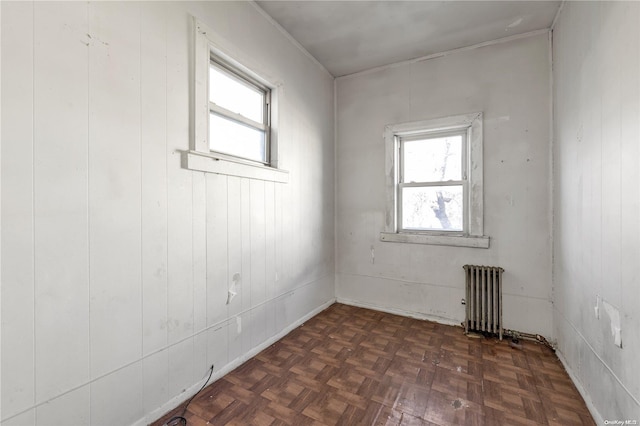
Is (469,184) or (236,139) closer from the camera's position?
(236,139)

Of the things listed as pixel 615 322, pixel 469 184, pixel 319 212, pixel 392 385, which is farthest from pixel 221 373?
pixel 469 184

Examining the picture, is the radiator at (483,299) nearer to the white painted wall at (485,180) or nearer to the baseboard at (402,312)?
the white painted wall at (485,180)

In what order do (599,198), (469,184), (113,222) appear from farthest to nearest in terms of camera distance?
(469,184)
(599,198)
(113,222)

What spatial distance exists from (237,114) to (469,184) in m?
2.51

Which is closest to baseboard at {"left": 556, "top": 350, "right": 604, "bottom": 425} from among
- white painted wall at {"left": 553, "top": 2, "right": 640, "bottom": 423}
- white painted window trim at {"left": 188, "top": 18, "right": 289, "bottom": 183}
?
white painted wall at {"left": 553, "top": 2, "right": 640, "bottom": 423}

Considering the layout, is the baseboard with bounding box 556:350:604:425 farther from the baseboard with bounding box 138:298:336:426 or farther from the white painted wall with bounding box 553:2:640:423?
the baseboard with bounding box 138:298:336:426

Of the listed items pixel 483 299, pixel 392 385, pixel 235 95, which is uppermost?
pixel 235 95

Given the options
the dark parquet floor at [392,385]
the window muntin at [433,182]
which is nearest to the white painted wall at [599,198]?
the dark parquet floor at [392,385]

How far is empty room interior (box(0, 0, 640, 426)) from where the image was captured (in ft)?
4.32

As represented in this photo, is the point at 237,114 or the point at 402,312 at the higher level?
the point at 237,114

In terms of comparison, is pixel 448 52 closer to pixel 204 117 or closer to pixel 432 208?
pixel 432 208

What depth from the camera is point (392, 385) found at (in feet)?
6.62

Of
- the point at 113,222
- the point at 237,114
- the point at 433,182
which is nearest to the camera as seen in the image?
the point at 113,222

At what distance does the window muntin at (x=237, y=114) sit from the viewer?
217cm
